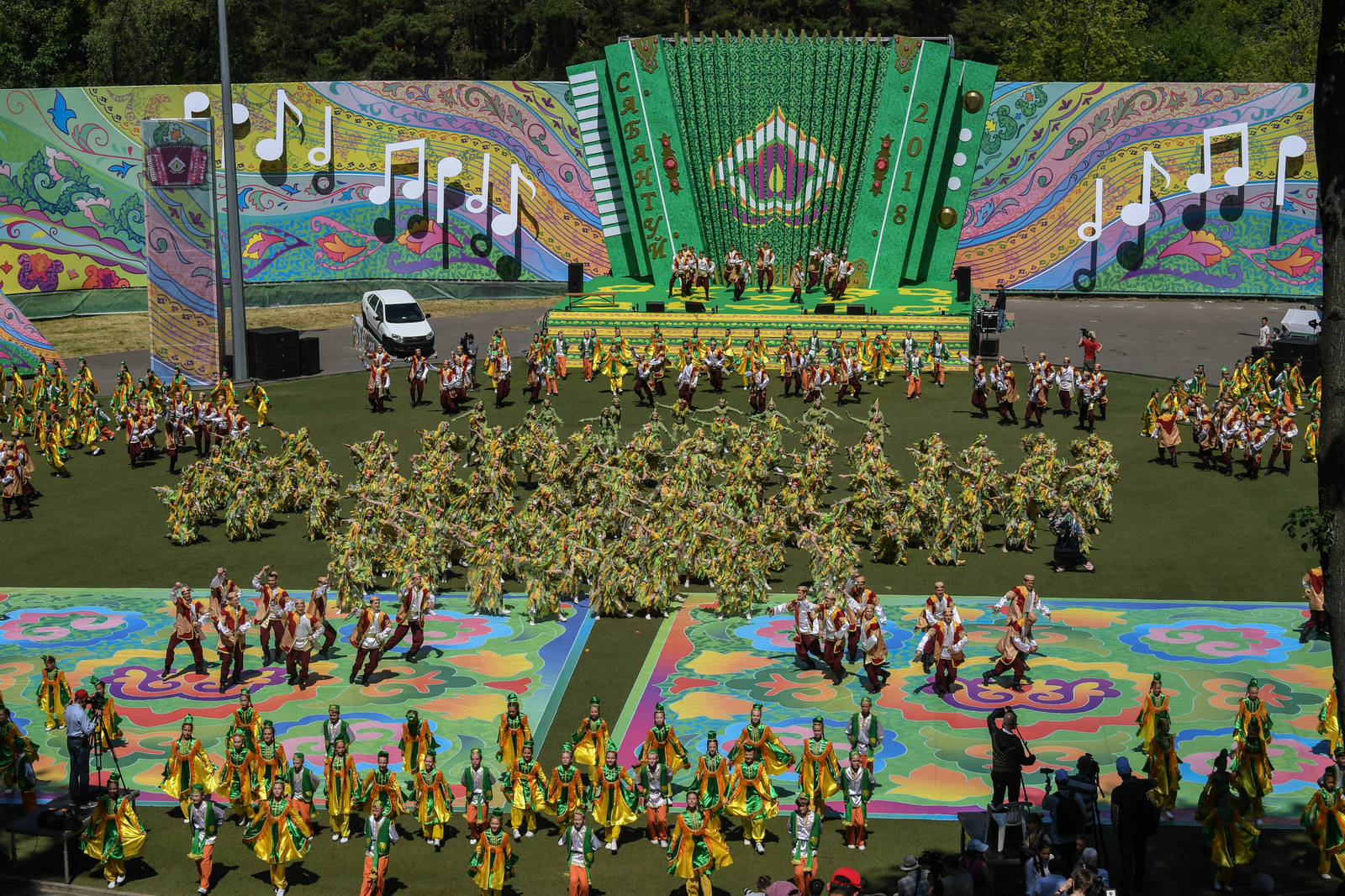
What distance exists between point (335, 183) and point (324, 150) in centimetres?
110

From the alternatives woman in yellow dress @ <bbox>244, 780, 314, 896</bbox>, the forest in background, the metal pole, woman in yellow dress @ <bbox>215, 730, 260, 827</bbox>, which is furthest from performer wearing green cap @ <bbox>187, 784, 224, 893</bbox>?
the forest in background

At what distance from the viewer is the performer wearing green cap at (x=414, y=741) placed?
1714cm

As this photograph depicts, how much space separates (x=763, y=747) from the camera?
16.3 meters

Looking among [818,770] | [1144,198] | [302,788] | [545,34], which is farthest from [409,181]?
[818,770]

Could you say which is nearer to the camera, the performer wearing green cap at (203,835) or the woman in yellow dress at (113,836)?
the performer wearing green cap at (203,835)

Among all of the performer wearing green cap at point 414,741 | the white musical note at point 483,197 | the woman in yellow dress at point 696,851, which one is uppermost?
the white musical note at point 483,197

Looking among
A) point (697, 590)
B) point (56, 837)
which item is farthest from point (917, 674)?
point (56, 837)

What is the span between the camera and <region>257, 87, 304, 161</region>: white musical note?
48969mm

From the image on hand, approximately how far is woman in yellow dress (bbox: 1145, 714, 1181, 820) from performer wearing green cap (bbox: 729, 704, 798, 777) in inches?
154

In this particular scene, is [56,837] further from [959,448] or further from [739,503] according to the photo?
[959,448]

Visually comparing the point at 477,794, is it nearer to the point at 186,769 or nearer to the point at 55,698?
the point at 186,769

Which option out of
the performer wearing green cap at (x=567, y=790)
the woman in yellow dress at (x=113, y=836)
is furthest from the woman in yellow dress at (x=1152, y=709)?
the woman in yellow dress at (x=113, y=836)

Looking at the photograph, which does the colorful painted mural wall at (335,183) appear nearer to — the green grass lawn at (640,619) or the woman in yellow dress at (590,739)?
the green grass lawn at (640,619)

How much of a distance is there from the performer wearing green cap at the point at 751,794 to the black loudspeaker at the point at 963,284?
2706cm
